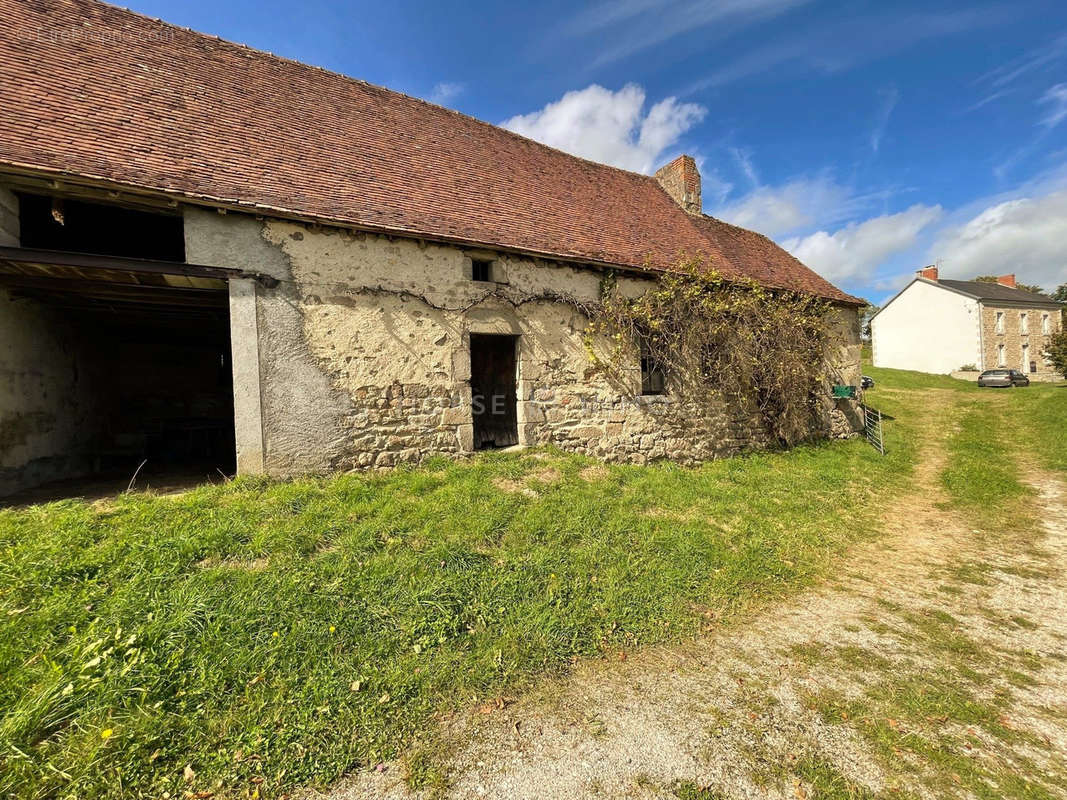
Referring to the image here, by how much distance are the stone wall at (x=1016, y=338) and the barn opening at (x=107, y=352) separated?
3756cm

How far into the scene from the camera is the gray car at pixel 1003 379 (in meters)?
21.8

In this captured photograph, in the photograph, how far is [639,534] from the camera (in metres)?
5.07

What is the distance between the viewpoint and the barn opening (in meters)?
5.21

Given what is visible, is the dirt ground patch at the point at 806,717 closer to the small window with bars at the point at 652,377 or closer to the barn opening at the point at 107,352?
the small window with bars at the point at 652,377

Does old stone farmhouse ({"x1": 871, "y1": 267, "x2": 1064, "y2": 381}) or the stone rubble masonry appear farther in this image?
old stone farmhouse ({"x1": 871, "y1": 267, "x2": 1064, "y2": 381})

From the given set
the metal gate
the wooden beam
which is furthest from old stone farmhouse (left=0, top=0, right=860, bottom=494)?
the metal gate

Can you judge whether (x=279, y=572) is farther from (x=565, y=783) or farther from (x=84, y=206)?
(x=84, y=206)

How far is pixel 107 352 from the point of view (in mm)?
8195

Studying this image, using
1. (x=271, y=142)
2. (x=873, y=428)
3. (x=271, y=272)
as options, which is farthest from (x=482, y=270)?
(x=873, y=428)

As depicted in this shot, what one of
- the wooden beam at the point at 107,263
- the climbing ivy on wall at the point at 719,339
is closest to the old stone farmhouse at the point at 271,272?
the wooden beam at the point at 107,263

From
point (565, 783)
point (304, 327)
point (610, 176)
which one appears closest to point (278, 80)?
point (304, 327)

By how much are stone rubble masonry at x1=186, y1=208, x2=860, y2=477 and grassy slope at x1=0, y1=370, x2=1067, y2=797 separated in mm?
834

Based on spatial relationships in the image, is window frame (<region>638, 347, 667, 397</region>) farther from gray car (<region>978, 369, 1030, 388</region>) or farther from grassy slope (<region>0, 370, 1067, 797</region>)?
gray car (<region>978, 369, 1030, 388</region>)

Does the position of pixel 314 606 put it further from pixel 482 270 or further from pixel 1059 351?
pixel 1059 351
